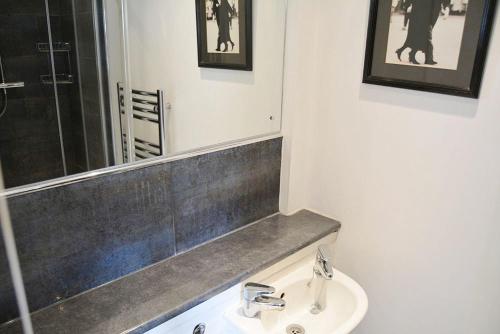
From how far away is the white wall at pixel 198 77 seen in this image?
4.26 feet

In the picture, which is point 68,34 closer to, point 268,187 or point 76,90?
point 76,90

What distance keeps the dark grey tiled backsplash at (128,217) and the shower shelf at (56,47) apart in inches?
14.8

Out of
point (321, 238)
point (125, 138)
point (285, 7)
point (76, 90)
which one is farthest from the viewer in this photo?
point (321, 238)

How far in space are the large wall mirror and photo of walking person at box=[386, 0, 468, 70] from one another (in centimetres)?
44

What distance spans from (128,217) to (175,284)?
0.26 meters

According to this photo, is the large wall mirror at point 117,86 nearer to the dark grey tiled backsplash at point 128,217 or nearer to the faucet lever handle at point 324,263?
the dark grey tiled backsplash at point 128,217

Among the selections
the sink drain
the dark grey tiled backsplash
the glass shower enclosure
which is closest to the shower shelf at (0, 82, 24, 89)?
→ the glass shower enclosure

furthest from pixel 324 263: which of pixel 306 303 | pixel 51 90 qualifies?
pixel 51 90

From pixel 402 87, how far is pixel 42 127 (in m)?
1.18

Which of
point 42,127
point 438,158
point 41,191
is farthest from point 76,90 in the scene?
point 438,158

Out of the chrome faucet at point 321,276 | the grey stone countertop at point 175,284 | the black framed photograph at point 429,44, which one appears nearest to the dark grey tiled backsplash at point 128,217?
the grey stone countertop at point 175,284

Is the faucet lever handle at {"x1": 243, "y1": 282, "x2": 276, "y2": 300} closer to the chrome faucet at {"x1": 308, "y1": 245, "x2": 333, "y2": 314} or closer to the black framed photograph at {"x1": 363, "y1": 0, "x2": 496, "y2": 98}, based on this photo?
the chrome faucet at {"x1": 308, "y1": 245, "x2": 333, "y2": 314}

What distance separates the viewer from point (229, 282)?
4.17 feet

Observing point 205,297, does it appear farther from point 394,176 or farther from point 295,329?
point 394,176
